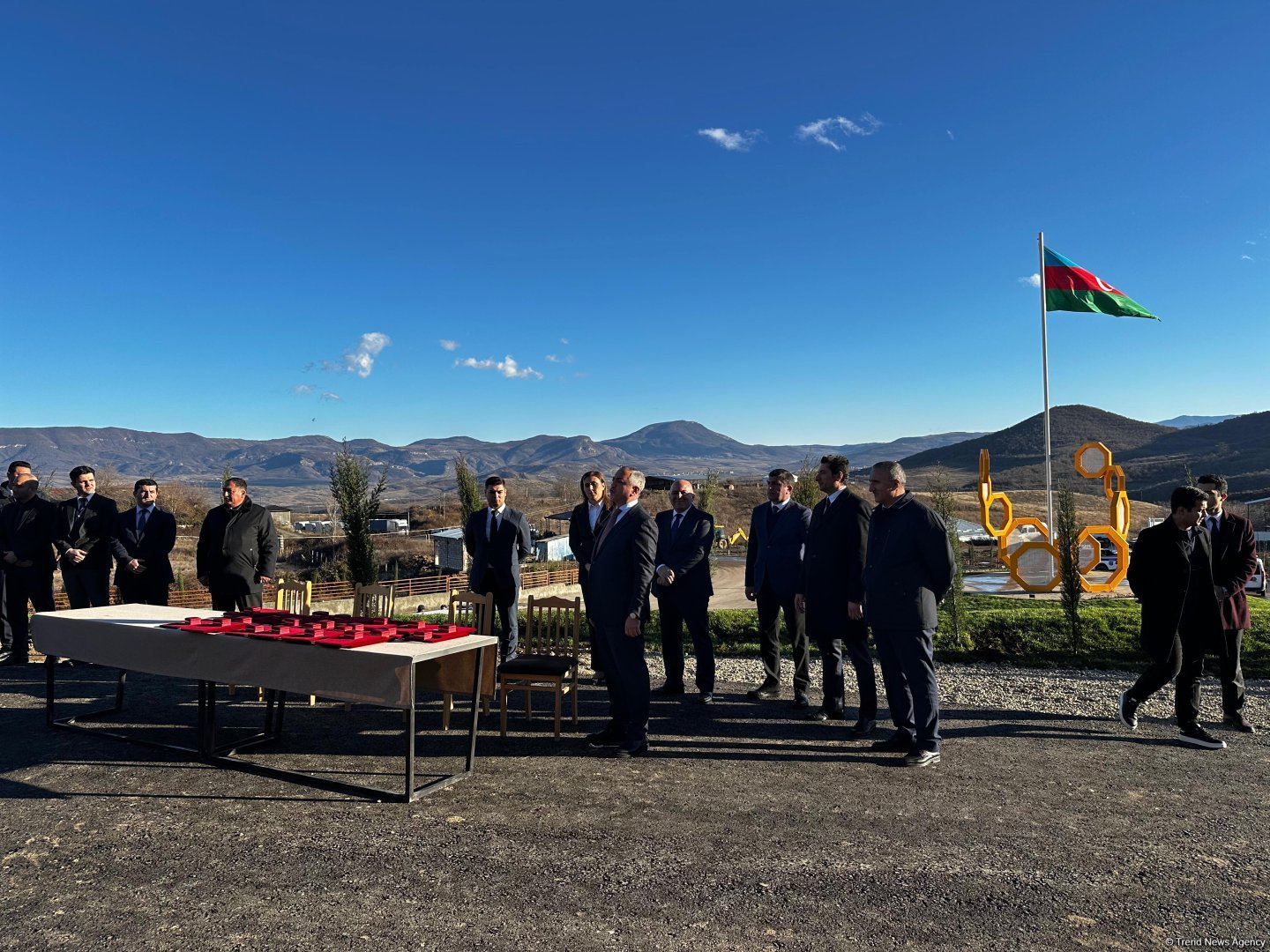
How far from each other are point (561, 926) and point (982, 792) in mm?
2578

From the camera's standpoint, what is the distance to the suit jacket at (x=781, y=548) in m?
6.45

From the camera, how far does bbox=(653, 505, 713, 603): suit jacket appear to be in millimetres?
6656

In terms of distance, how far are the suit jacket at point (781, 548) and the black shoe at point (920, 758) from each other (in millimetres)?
1797

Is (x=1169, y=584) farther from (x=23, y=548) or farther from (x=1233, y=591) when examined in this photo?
(x=23, y=548)

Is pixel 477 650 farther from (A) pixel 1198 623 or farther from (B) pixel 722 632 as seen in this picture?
(B) pixel 722 632

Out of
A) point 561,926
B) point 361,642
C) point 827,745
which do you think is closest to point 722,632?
point 827,745

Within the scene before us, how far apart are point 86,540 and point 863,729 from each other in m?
7.22

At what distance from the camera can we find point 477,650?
461cm

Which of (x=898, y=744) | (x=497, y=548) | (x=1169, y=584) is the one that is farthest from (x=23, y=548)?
(x=1169, y=584)

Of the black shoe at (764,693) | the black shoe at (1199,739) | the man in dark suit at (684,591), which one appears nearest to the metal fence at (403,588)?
the man in dark suit at (684,591)

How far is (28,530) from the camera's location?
7.83 meters

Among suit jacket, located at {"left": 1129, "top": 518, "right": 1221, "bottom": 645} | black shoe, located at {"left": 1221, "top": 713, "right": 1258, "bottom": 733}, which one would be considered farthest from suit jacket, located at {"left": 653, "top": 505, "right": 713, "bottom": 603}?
black shoe, located at {"left": 1221, "top": 713, "right": 1258, "bottom": 733}

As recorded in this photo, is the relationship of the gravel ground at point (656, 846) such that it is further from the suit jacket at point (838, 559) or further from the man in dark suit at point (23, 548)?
the man in dark suit at point (23, 548)

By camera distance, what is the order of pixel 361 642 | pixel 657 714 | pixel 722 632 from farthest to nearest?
pixel 722 632, pixel 657 714, pixel 361 642
